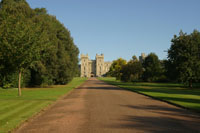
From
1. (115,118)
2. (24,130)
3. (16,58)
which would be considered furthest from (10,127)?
(16,58)

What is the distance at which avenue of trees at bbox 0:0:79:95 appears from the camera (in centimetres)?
2189

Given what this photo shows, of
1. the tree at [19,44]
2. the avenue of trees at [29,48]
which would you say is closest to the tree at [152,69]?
the avenue of trees at [29,48]

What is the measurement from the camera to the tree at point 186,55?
36.9 metres

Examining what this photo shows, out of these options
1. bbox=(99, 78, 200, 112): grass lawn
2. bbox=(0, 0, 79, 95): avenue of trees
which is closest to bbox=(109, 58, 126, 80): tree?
bbox=(0, 0, 79, 95): avenue of trees

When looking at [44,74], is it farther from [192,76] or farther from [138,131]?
[138,131]

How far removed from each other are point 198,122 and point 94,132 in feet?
16.5

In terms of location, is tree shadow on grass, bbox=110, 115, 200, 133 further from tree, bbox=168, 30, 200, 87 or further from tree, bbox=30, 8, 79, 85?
tree, bbox=168, 30, 200, 87

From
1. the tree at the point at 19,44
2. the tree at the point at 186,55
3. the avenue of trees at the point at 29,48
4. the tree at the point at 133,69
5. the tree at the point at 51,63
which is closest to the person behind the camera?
the tree at the point at 19,44

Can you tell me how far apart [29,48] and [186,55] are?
26.9 metres

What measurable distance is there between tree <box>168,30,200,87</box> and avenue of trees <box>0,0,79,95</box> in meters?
20.5

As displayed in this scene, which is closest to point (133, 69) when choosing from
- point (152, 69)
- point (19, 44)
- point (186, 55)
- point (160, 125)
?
point (186, 55)

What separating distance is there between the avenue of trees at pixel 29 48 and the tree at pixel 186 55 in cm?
2050

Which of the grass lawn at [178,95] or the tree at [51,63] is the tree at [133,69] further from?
the grass lawn at [178,95]

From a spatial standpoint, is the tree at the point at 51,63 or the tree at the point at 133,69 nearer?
the tree at the point at 51,63
